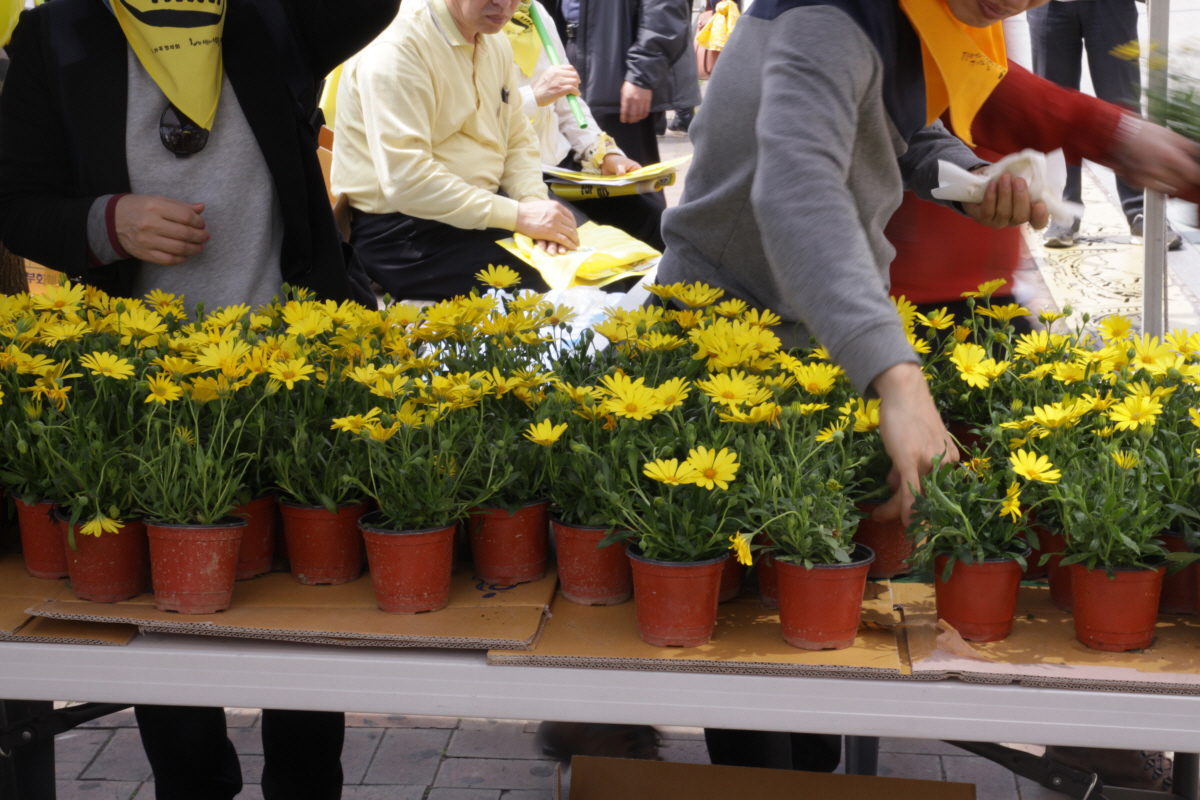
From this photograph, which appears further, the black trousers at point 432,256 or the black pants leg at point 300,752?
the black trousers at point 432,256

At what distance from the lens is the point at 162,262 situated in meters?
1.81

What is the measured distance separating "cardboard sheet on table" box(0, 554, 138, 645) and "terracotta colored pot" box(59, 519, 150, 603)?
1.6 inches

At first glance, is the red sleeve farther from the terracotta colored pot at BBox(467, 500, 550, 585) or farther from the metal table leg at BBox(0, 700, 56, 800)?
the metal table leg at BBox(0, 700, 56, 800)

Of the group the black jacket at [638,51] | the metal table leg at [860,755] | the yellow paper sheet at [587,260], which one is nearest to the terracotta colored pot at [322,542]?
the metal table leg at [860,755]

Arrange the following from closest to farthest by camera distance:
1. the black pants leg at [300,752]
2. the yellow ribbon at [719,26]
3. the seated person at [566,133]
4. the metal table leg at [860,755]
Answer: the black pants leg at [300,752]
the metal table leg at [860,755]
the seated person at [566,133]
the yellow ribbon at [719,26]

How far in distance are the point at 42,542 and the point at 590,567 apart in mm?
684

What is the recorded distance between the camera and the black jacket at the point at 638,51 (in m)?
4.31

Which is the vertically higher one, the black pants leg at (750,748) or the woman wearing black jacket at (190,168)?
the woman wearing black jacket at (190,168)

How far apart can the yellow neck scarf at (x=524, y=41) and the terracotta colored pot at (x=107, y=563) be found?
2.73 m

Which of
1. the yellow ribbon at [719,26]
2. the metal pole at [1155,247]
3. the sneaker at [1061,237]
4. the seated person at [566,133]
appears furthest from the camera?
the yellow ribbon at [719,26]

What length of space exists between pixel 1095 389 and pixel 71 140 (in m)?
1.69

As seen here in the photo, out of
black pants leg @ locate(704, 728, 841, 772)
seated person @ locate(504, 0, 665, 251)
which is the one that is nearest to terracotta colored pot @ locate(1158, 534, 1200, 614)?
black pants leg @ locate(704, 728, 841, 772)

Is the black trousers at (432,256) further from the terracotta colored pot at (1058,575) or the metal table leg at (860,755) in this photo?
the terracotta colored pot at (1058,575)

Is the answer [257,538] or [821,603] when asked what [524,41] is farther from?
[821,603]
